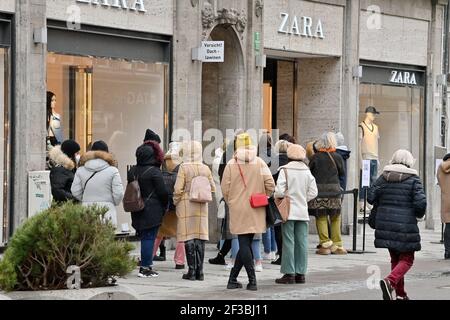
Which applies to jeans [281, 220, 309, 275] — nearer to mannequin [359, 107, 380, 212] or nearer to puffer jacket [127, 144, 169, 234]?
puffer jacket [127, 144, 169, 234]

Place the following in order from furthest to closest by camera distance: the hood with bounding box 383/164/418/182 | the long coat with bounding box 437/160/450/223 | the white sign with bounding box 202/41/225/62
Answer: the white sign with bounding box 202/41/225/62, the long coat with bounding box 437/160/450/223, the hood with bounding box 383/164/418/182

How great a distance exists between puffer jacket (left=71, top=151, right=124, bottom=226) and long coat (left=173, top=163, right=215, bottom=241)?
0.83 meters

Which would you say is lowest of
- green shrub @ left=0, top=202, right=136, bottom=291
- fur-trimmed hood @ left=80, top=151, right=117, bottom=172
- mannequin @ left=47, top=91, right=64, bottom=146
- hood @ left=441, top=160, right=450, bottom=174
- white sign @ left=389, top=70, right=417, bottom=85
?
green shrub @ left=0, top=202, right=136, bottom=291

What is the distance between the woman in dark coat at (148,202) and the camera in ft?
51.6

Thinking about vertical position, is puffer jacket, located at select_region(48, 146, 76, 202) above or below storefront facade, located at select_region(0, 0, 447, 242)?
below

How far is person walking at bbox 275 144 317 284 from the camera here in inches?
608

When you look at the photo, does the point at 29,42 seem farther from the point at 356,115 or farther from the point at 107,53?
the point at 356,115

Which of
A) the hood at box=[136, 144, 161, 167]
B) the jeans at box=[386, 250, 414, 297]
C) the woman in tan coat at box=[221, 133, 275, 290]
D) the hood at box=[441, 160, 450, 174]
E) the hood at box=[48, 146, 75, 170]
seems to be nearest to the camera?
the jeans at box=[386, 250, 414, 297]

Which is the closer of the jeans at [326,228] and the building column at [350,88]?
the jeans at [326,228]

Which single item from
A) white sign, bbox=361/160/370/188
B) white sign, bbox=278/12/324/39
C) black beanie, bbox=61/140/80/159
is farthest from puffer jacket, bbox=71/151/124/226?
white sign, bbox=278/12/324/39

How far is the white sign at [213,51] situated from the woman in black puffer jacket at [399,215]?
6.78 meters

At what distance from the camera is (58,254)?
11.0 m

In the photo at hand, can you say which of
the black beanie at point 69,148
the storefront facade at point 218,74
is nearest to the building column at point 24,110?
the storefront facade at point 218,74

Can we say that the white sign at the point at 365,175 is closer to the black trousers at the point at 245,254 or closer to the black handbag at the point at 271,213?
the black handbag at the point at 271,213
